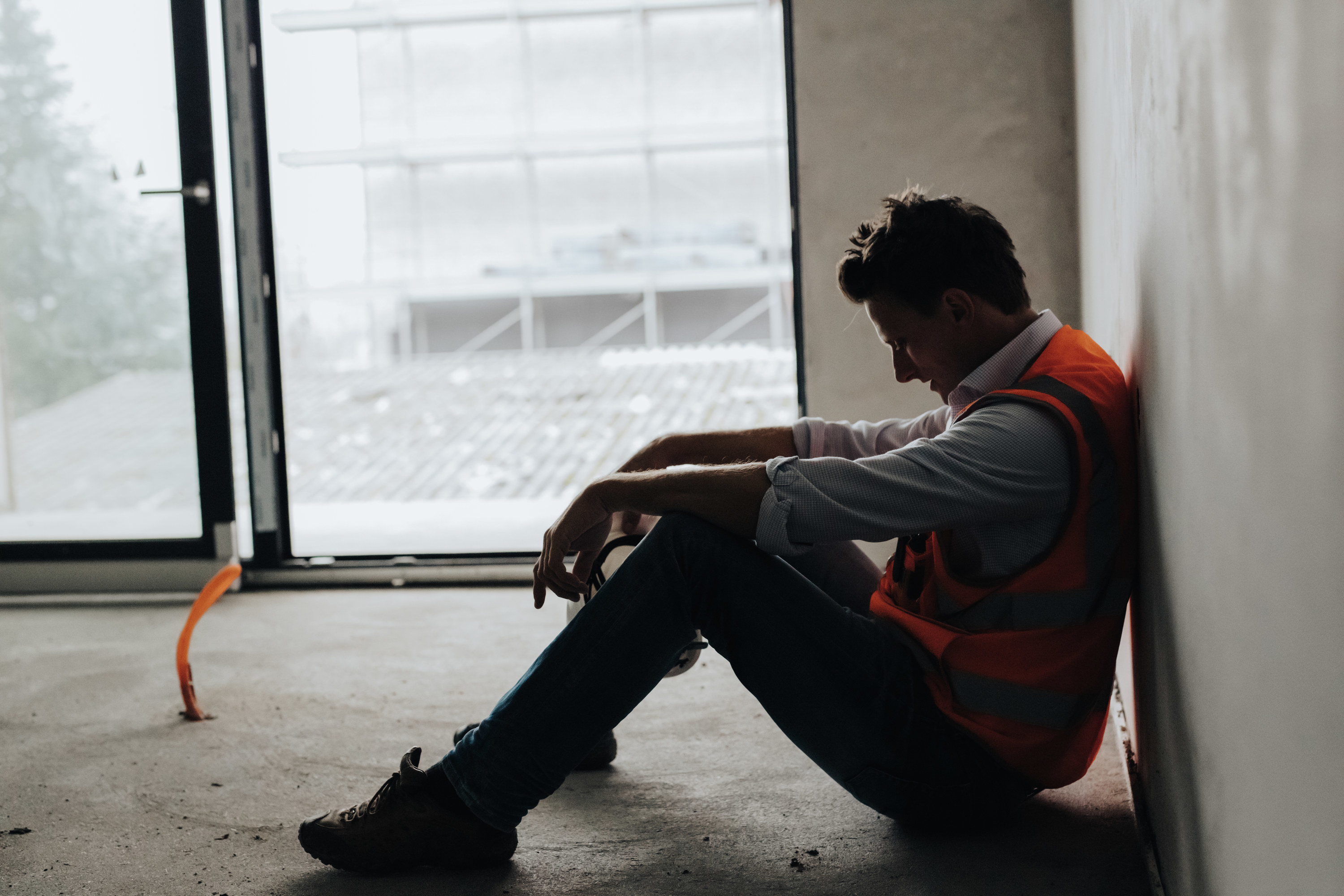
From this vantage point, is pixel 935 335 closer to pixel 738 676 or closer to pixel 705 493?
pixel 705 493

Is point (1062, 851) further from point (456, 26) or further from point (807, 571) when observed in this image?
point (456, 26)

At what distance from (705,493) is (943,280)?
37cm

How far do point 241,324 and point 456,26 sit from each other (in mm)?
11336

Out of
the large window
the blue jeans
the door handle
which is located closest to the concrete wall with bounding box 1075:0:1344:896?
the blue jeans

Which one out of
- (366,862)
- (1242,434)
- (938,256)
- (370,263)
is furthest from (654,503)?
(370,263)

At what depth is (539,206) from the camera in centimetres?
1349

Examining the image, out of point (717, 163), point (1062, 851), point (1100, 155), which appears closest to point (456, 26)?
point (717, 163)

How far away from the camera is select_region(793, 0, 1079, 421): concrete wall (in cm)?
267

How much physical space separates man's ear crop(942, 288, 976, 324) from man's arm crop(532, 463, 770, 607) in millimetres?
294

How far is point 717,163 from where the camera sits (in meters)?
13.1

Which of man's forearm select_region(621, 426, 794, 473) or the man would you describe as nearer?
the man

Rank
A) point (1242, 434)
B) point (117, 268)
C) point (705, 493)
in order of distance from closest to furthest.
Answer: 1. point (1242, 434)
2. point (705, 493)
3. point (117, 268)

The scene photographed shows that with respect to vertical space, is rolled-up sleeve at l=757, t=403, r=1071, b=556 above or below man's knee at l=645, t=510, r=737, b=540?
above

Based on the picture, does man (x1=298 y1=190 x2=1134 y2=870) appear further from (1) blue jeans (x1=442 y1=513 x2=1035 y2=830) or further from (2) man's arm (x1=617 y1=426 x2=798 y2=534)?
(2) man's arm (x1=617 y1=426 x2=798 y2=534)
